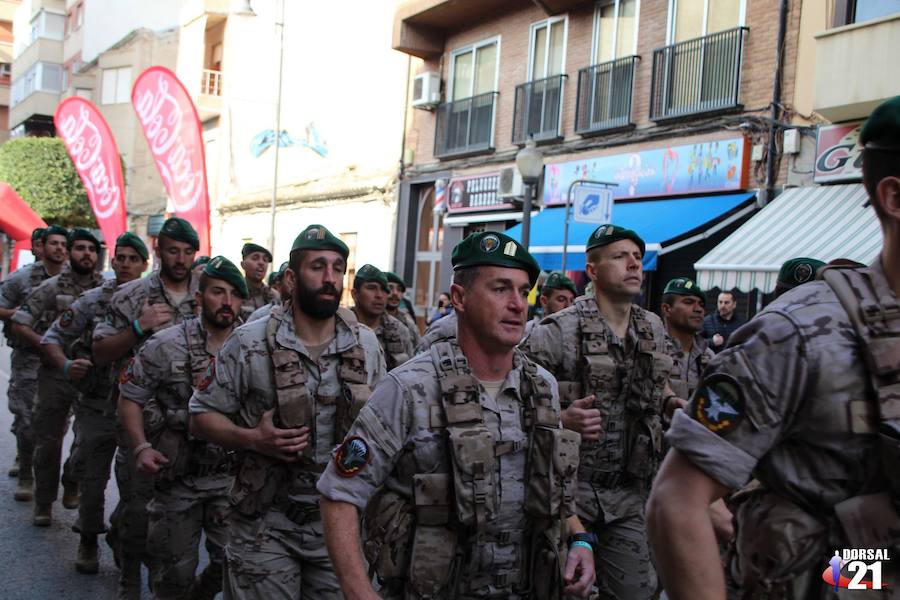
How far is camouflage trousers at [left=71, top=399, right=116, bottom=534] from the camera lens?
20.8 feet

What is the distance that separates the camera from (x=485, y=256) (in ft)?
10.2

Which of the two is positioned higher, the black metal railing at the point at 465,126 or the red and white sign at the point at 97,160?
the black metal railing at the point at 465,126

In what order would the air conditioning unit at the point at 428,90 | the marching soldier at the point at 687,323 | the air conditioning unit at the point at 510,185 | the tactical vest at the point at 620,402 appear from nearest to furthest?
the tactical vest at the point at 620,402
the marching soldier at the point at 687,323
the air conditioning unit at the point at 510,185
the air conditioning unit at the point at 428,90

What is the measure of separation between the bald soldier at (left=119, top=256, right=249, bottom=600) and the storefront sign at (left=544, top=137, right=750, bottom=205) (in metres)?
8.96

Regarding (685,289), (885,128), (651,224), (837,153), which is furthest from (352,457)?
(651,224)

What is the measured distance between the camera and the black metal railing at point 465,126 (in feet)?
64.4

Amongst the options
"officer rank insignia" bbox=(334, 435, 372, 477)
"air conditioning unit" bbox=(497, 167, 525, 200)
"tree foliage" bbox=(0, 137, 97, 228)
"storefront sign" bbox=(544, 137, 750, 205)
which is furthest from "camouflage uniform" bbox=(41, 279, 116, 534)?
"tree foliage" bbox=(0, 137, 97, 228)

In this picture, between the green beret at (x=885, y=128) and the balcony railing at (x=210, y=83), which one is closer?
the green beret at (x=885, y=128)

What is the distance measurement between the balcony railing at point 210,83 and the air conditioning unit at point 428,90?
14.3 m

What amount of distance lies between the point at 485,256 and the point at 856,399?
4.95 feet

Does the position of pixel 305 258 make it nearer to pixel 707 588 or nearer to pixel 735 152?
pixel 707 588

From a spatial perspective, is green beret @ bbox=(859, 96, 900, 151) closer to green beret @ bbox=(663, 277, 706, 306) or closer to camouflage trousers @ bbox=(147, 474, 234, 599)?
camouflage trousers @ bbox=(147, 474, 234, 599)

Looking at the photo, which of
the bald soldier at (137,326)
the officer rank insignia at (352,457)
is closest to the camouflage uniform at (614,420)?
the officer rank insignia at (352,457)

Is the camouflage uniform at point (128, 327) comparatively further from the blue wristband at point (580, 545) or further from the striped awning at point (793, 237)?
the striped awning at point (793, 237)
